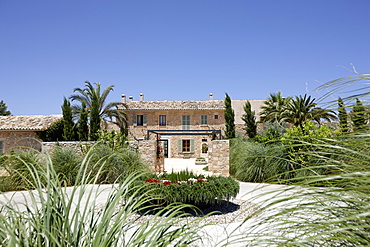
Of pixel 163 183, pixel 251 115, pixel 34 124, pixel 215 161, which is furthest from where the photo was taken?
pixel 251 115

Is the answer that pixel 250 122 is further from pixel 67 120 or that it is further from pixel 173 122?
pixel 67 120

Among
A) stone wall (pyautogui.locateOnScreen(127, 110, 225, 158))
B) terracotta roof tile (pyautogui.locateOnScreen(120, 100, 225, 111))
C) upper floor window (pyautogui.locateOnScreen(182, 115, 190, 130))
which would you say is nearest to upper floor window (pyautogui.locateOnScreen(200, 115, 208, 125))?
stone wall (pyautogui.locateOnScreen(127, 110, 225, 158))

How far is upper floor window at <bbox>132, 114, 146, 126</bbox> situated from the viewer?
2644cm

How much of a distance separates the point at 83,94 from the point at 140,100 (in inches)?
349

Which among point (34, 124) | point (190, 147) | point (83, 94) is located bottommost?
point (190, 147)

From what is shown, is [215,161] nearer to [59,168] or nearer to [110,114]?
[59,168]

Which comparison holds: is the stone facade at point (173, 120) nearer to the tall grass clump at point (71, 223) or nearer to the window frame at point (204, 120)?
the window frame at point (204, 120)

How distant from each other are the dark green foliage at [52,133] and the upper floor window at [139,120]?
283 inches

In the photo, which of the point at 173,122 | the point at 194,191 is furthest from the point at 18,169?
the point at 173,122

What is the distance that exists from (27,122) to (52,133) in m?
2.64

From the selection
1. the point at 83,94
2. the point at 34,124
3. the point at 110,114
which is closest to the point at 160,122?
the point at 110,114

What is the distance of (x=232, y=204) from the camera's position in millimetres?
5895

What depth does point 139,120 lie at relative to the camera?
2662 cm

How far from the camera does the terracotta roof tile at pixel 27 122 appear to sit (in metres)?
19.8
